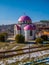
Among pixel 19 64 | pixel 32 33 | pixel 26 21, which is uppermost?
pixel 26 21

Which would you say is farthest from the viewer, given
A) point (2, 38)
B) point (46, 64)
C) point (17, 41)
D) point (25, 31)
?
point (25, 31)

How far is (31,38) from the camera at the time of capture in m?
22.1

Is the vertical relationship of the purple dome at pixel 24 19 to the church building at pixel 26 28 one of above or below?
above

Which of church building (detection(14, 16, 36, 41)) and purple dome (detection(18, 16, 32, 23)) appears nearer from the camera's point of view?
church building (detection(14, 16, 36, 41))

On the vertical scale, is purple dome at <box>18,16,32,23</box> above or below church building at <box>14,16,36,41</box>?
above

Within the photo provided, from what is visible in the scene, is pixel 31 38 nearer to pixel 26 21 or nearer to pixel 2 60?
pixel 26 21

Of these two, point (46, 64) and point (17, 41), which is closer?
point (46, 64)

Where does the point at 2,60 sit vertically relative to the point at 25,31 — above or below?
below

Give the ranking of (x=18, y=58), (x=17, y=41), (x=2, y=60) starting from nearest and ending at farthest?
(x=2, y=60) < (x=18, y=58) < (x=17, y=41)

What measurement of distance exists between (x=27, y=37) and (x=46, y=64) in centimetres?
1405

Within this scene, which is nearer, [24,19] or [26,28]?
[26,28]

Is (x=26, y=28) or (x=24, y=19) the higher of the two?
(x=24, y=19)

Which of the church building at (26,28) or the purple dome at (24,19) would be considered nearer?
the church building at (26,28)

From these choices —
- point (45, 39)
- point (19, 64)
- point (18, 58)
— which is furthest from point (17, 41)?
point (19, 64)
